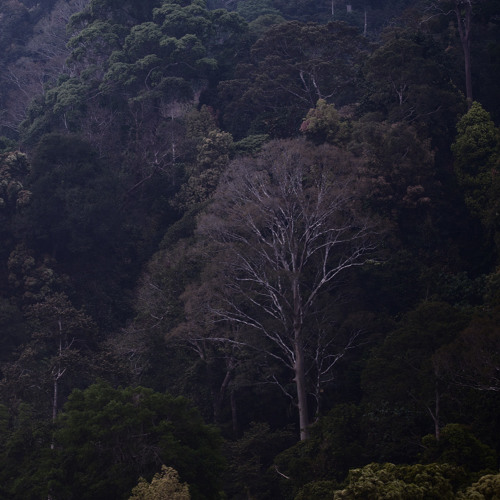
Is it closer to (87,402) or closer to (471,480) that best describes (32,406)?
(87,402)

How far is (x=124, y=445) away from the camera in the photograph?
1709 cm

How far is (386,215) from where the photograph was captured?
85.8 feet

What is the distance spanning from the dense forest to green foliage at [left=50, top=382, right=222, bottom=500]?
52mm

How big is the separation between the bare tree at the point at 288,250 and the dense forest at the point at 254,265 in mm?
115

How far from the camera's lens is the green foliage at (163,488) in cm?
1496

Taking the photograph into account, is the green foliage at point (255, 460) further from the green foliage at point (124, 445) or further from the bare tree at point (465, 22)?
the bare tree at point (465, 22)

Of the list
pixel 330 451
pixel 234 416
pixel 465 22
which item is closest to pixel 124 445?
pixel 330 451

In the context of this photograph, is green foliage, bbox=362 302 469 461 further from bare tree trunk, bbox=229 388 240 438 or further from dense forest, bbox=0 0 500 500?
bare tree trunk, bbox=229 388 240 438

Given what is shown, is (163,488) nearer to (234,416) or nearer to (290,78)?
(234,416)

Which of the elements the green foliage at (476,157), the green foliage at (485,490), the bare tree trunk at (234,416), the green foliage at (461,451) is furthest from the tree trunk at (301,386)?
the green foliage at (485,490)

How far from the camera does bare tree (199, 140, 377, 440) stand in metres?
23.4

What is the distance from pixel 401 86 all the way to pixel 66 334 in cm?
1660

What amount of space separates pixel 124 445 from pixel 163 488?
242cm

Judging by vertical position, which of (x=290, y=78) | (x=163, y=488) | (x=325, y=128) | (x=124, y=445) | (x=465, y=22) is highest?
(x=465, y=22)
